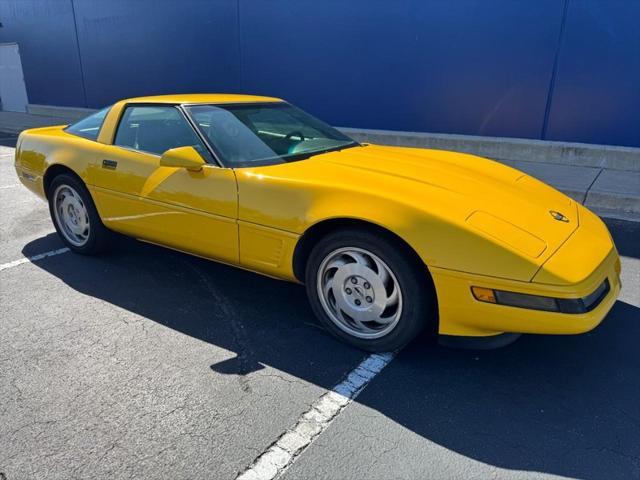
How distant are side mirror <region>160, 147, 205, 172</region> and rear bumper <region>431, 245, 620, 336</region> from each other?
61.7 inches

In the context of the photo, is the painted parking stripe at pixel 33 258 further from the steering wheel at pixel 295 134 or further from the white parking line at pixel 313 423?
the white parking line at pixel 313 423

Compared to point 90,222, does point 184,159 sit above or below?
above

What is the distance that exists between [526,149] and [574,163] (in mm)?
702

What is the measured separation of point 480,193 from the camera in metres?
2.75

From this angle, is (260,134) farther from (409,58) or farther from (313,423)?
(409,58)

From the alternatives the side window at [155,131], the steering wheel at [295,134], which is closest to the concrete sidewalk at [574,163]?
the steering wheel at [295,134]

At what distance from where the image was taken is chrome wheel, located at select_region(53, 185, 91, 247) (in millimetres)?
3990

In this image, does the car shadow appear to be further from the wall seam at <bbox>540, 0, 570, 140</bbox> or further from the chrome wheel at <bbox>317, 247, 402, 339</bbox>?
the wall seam at <bbox>540, 0, 570, 140</bbox>

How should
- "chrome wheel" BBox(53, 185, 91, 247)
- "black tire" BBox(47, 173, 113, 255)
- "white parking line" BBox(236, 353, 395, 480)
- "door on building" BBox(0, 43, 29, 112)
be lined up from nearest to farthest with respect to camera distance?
1. "white parking line" BBox(236, 353, 395, 480)
2. "black tire" BBox(47, 173, 113, 255)
3. "chrome wheel" BBox(53, 185, 91, 247)
4. "door on building" BBox(0, 43, 29, 112)

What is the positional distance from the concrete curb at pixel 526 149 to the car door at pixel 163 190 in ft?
17.8

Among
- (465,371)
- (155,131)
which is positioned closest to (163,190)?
(155,131)

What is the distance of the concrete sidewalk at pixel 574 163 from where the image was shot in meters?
5.70

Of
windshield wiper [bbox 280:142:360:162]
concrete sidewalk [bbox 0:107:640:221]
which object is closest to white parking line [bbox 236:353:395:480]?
windshield wiper [bbox 280:142:360:162]

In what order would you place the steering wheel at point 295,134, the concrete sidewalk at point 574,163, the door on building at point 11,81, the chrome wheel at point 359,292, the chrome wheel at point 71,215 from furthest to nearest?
the door on building at point 11,81 → the concrete sidewalk at point 574,163 → the chrome wheel at point 71,215 → the steering wheel at point 295,134 → the chrome wheel at point 359,292
